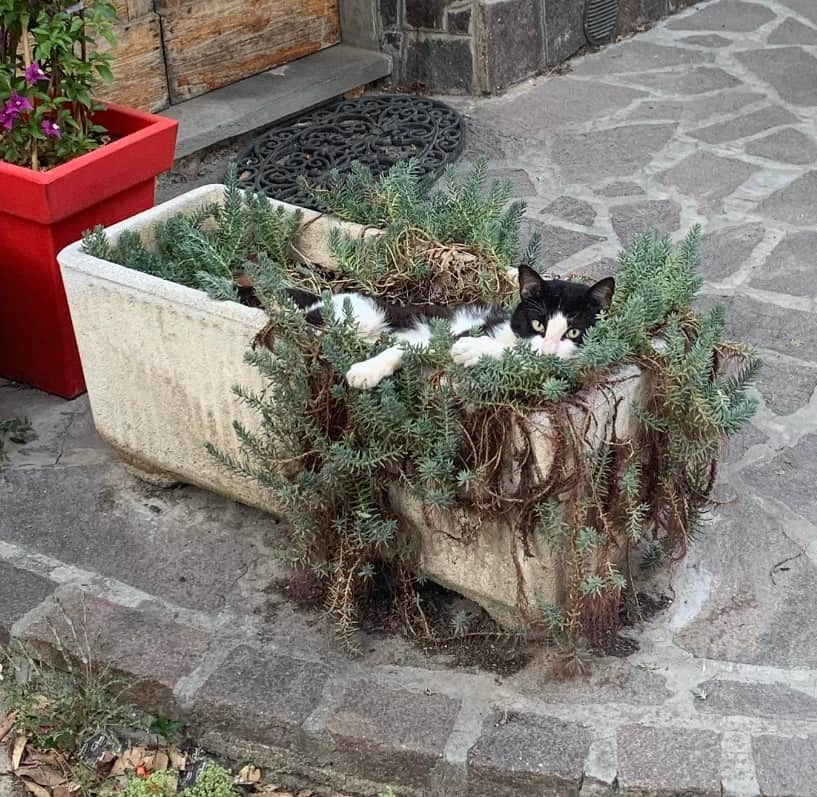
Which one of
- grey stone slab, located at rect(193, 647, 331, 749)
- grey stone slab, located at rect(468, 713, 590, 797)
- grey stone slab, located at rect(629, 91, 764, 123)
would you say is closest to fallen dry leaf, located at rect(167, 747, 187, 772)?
grey stone slab, located at rect(193, 647, 331, 749)

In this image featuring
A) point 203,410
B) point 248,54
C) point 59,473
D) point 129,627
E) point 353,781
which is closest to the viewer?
point 353,781

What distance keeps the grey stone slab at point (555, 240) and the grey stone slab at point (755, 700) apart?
2090mm

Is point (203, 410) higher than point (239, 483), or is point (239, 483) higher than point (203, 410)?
point (203, 410)

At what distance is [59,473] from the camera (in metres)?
3.41

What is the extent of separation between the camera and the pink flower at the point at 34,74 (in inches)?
136

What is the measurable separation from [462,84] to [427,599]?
3679mm

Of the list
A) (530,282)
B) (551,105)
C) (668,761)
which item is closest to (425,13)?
(551,105)

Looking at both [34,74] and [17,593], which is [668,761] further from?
[34,74]

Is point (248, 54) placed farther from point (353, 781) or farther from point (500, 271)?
point (353, 781)

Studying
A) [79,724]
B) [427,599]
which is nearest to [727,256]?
[427,599]

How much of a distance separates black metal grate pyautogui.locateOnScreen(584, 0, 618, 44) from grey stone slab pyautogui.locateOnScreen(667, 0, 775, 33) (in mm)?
529

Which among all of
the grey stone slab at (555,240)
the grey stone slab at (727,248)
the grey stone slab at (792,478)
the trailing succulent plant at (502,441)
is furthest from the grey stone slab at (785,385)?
the grey stone slab at (555,240)

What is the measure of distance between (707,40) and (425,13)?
1778 millimetres

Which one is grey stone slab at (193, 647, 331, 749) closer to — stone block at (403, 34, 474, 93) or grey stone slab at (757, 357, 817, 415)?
grey stone slab at (757, 357, 817, 415)
